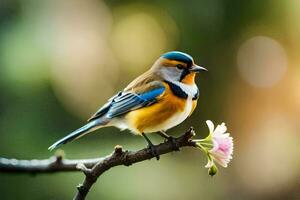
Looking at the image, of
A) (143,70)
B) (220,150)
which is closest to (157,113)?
(220,150)

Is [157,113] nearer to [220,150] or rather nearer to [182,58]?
[182,58]

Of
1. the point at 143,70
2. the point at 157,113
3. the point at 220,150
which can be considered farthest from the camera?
the point at 143,70

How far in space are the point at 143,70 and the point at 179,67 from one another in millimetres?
1925

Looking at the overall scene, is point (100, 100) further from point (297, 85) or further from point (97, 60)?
point (297, 85)

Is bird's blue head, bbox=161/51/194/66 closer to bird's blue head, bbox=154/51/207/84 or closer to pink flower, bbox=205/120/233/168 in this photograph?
bird's blue head, bbox=154/51/207/84

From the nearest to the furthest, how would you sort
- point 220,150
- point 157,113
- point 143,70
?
point 220,150 < point 157,113 < point 143,70

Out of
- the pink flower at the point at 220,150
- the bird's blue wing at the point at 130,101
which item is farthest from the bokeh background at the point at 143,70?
the pink flower at the point at 220,150

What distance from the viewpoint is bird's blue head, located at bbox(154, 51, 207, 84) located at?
1575 mm

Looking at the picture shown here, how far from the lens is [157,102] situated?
5.19 feet

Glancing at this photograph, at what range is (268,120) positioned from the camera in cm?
414

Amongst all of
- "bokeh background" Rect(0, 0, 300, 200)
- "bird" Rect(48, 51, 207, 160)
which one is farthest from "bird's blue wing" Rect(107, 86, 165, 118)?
"bokeh background" Rect(0, 0, 300, 200)

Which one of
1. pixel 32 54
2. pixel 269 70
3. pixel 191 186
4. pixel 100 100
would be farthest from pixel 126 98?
pixel 269 70

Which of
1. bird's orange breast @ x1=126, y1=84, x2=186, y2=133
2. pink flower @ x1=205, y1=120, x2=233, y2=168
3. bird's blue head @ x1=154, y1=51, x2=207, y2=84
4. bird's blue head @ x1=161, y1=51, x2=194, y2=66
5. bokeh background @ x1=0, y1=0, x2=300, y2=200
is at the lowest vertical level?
bokeh background @ x1=0, y1=0, x2=300, y2=200

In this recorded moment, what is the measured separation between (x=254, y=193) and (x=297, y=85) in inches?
28.6
